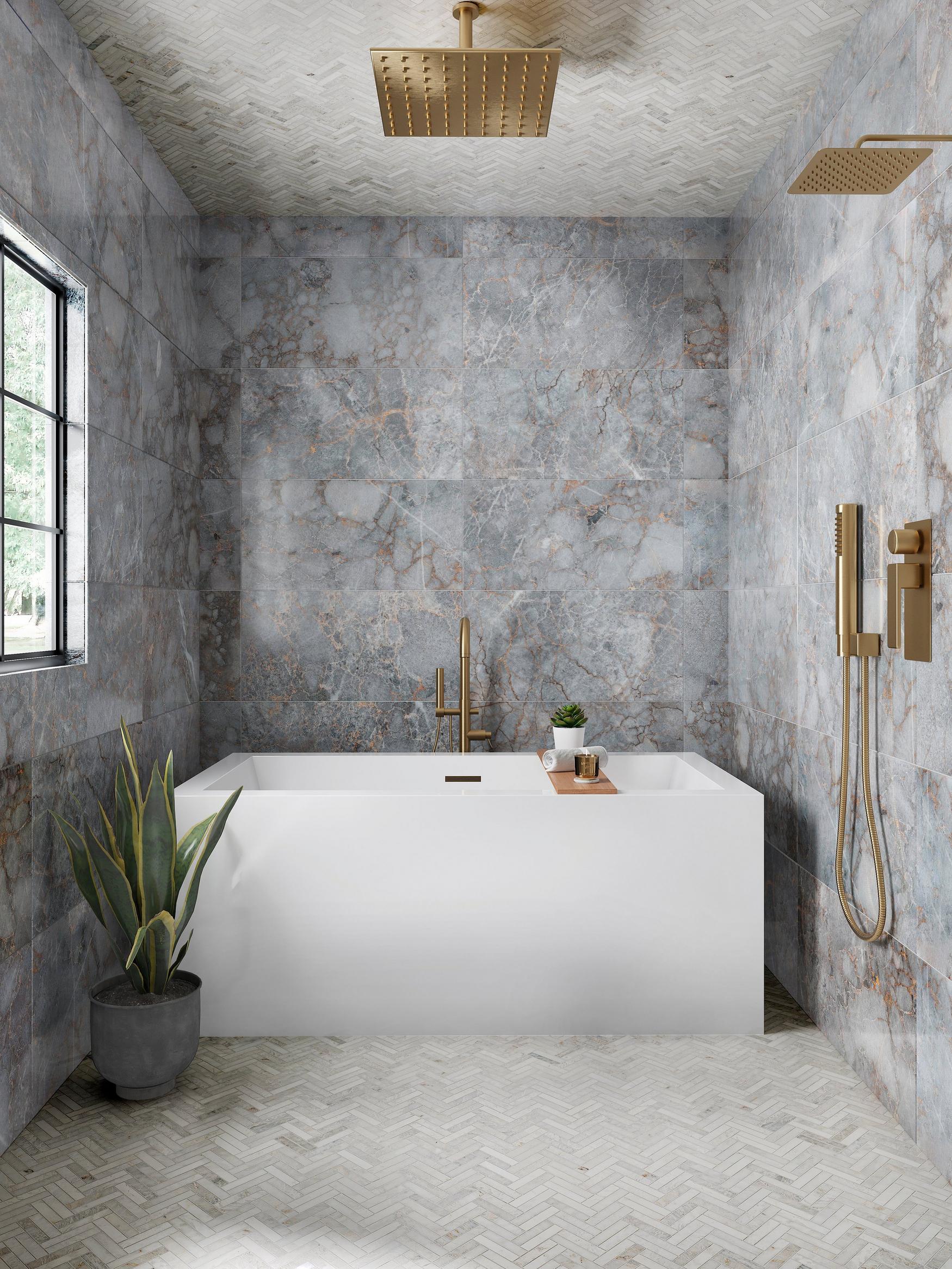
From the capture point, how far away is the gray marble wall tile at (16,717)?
6.70 feet

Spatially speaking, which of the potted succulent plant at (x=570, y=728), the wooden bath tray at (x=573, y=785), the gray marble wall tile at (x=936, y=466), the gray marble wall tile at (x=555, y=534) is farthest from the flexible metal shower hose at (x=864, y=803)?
the gray marble wall tile at (x=555, y=534)

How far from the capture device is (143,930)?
2158 mm

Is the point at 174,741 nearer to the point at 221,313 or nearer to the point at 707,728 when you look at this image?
the point at 221,313

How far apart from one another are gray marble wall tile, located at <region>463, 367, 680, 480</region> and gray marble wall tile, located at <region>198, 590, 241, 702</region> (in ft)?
3.50

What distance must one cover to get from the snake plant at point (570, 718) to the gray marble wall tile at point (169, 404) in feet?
5.37

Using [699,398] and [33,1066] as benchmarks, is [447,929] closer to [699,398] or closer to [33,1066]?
[33,1066]

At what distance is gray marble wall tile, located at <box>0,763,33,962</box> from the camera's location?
80.0 inches

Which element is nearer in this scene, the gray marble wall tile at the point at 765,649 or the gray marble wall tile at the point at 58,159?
the gray marble wall tile at the point at 58,159

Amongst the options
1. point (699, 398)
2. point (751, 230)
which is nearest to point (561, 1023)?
Result: point (699, 398)

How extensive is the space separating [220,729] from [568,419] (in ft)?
5.89

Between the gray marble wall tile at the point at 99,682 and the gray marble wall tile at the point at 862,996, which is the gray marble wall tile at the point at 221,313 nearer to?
the gray marble wall tile at the point at 99,682

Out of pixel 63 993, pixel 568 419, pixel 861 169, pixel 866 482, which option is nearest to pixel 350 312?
pixel 568 419

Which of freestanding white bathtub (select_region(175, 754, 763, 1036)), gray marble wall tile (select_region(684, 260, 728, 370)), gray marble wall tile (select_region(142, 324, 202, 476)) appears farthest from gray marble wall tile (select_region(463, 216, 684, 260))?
freestanding white bathtub (select_region(175, 754, 763, 1036))

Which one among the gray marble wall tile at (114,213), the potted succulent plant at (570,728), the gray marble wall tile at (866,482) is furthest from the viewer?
the potted succulent plant at (570,728)
